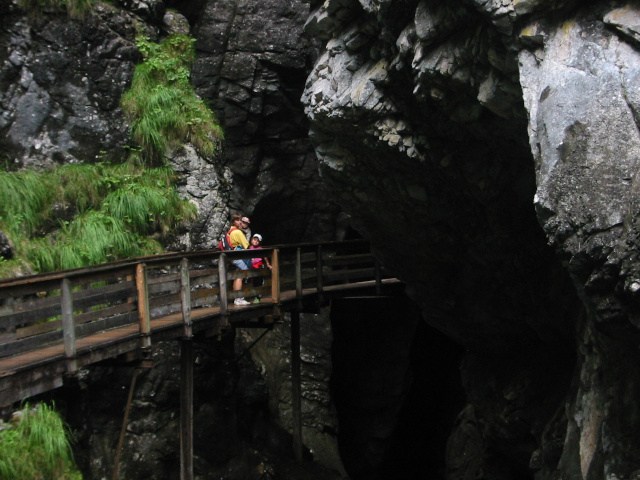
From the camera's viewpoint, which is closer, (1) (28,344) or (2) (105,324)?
(1) (28,344)

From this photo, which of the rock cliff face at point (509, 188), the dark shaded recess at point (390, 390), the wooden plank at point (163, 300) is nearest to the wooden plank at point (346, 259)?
the rock cliff face at point (509, 188)

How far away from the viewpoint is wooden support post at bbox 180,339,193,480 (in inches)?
357

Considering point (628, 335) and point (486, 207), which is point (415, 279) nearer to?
point (486, 207)

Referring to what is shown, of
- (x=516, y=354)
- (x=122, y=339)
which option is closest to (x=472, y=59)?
(x=122, y=339)

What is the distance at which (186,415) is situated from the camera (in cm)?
919

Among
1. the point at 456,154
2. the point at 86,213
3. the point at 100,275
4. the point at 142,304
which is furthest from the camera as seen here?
the point at 86,213

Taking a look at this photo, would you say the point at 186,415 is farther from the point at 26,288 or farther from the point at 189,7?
the point at 189,7

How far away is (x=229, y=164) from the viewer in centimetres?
1462

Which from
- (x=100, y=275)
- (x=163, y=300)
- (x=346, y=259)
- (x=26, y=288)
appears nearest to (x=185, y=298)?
(x=163, y=300)

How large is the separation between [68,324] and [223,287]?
3.05 metres

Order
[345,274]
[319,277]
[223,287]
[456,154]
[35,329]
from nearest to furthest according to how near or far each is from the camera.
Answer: [35,329] → [456,154] → [223,287] → [319,277] → [345,274]

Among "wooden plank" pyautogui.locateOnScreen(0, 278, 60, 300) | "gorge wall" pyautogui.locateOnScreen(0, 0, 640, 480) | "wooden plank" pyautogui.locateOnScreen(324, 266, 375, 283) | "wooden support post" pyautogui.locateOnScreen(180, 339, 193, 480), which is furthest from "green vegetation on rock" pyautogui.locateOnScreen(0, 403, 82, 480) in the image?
"wooden plank" pyautogui.locateOnScreen(324, 266, 375, 283)

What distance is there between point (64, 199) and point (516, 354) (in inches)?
336

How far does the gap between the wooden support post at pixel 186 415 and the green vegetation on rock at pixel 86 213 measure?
9.28ft
